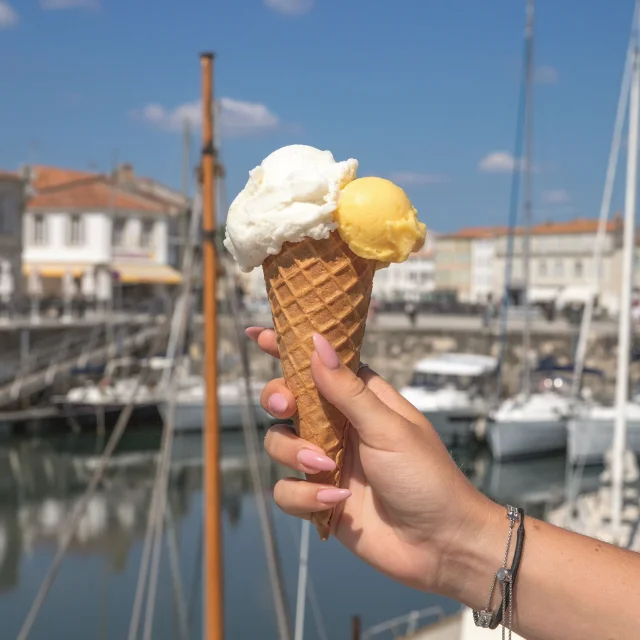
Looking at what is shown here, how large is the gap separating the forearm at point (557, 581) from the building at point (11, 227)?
3899 cm

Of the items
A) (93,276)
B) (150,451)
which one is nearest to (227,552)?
(150,451)

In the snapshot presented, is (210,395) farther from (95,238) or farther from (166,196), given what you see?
(166,196)

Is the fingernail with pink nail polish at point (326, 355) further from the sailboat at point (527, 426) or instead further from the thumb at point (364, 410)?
the sailboat at point (527, 426)

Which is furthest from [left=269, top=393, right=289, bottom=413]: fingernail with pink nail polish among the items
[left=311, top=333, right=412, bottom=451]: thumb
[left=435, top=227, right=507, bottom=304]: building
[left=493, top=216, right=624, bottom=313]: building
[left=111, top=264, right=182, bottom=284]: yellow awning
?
[left=435, top=227, right=507, bottom=304]: building

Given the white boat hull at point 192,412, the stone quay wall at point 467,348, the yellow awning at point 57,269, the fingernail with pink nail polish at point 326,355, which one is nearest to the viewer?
the fingernail with pink nail polish at point 326,355

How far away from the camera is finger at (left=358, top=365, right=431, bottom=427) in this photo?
1.96 metres

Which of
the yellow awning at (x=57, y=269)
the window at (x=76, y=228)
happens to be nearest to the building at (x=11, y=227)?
the yellow awning at (x=57, y=269)

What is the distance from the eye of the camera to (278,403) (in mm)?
2152

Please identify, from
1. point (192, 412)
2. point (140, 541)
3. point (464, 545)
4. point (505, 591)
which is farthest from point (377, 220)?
point (192, 412)

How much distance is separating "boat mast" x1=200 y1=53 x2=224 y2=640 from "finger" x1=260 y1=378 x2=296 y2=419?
5106 mm

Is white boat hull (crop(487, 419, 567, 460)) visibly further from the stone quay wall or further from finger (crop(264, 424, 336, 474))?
finger (crop(264, 424, 336, 474))

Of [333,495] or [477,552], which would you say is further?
[333,495]

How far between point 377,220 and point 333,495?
659mm

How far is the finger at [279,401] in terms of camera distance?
2148 millimetres
